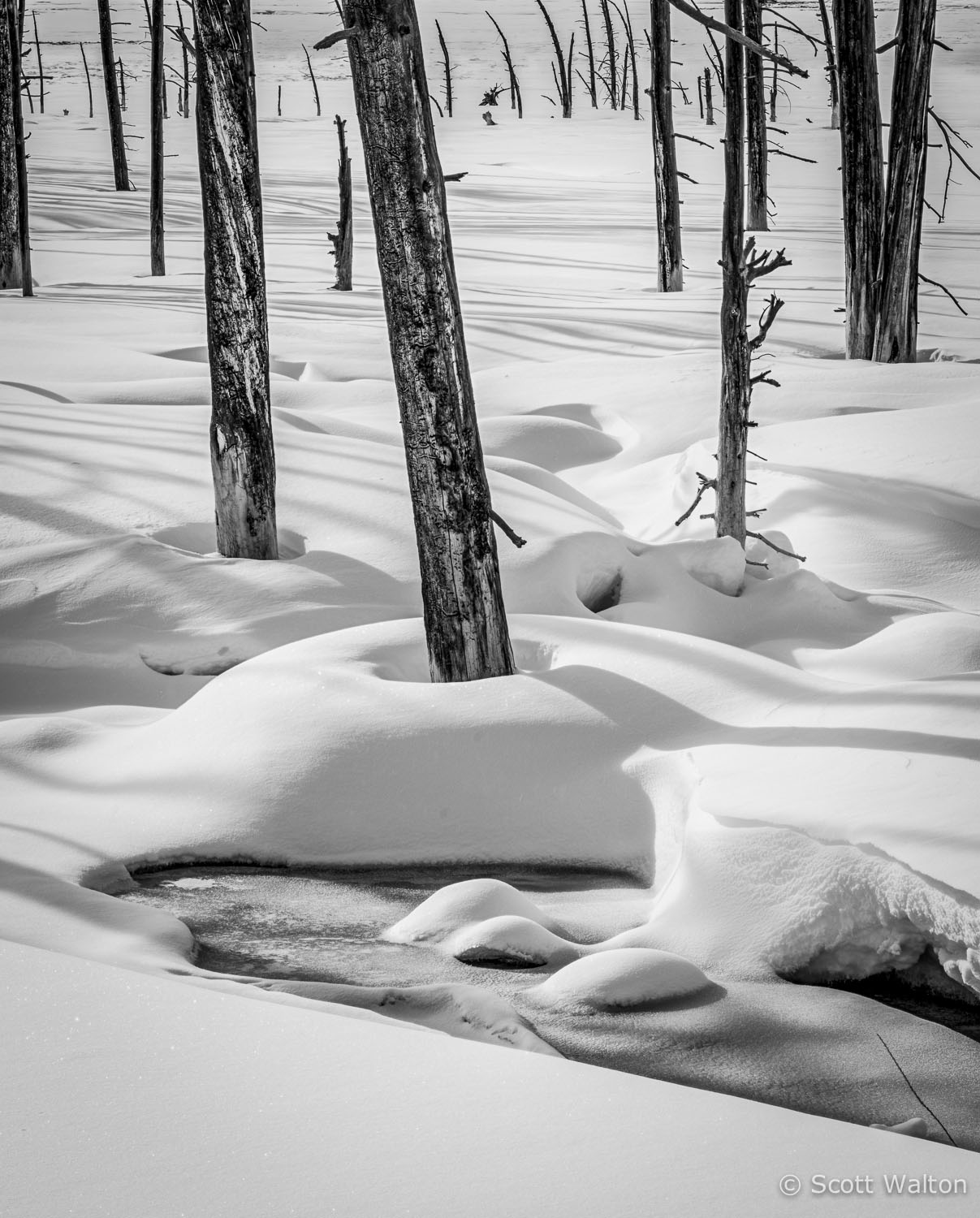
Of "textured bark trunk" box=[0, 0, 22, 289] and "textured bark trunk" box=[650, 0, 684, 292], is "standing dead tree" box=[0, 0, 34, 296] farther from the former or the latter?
"textured bark trunk" box=[650, 0, 684, 292]

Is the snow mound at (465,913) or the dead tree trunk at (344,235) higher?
the dead tree trunk at (344,235)

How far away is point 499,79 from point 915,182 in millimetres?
51486

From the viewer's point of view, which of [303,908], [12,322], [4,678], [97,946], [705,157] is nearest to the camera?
[97,946]

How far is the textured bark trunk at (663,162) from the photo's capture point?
12688mm

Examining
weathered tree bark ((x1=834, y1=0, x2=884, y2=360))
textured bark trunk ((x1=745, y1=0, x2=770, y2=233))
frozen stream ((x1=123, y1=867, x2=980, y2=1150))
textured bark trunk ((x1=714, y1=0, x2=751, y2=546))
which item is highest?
textured bark trunk ((x1=745, y1=0, x2=770, y2=233))

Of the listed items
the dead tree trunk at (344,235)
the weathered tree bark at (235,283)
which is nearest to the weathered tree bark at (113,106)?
the dead tree trunk at (344,235)

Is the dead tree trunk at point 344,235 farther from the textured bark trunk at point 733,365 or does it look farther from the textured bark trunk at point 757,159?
the textured bark trunk at point 733,365

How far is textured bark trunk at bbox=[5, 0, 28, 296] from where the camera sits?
12.3 m

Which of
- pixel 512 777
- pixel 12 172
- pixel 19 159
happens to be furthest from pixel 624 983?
pixel 12 172

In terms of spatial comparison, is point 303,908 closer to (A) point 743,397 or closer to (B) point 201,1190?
(B) point 201,1190

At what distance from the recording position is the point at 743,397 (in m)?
5.32

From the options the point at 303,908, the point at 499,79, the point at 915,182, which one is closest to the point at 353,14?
the point at 303,908

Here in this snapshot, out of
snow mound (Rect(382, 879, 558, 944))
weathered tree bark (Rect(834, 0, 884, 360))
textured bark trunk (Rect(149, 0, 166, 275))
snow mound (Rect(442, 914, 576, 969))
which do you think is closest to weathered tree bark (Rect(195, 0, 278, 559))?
snow mound (Rect(382, 879, 558, 944))

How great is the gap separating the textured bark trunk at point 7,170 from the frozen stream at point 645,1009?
12290 mm
